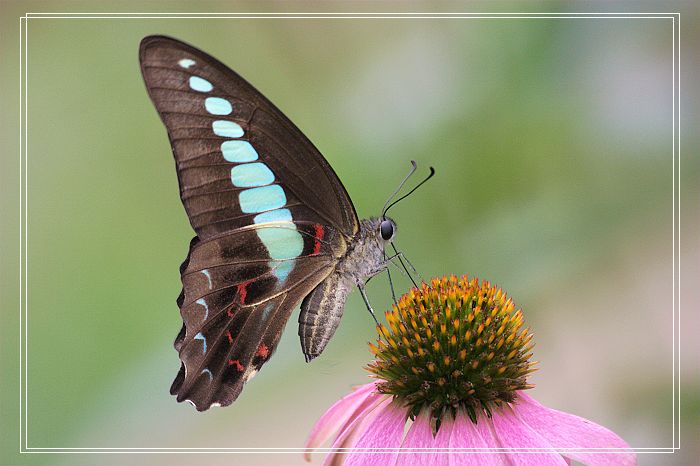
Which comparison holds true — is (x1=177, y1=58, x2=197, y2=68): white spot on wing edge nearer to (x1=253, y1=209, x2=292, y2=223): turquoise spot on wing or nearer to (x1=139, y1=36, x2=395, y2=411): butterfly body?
(x1=139, y1=36, x2=395, y2=411): butterfly body

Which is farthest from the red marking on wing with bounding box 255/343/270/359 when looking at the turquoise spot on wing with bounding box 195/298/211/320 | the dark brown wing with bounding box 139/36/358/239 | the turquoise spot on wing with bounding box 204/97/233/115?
the turquoise spot on wing with bounding box 204/97/233/115

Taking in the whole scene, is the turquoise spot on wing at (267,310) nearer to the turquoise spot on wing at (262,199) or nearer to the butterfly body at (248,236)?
the butterfly body at (248,236)

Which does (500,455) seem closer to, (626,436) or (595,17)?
(626,436)

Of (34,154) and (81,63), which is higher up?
(81,63)

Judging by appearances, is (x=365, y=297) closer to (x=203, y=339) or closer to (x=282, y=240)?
(x=282, y=240)
